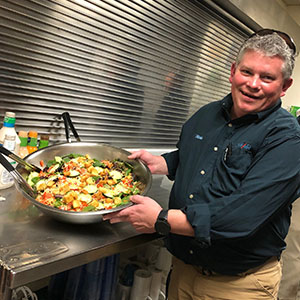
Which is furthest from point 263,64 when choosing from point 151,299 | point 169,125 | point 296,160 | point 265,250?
point 151,299

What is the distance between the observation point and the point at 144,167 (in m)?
1.41

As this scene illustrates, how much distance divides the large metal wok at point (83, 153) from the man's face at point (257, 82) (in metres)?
0.52

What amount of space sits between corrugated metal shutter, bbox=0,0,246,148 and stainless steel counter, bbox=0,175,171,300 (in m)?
0.57

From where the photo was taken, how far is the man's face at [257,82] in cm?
117

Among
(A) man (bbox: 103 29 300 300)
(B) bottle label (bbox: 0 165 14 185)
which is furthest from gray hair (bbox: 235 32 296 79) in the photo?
(B) bottle label (bbox: 0 165 14 185)

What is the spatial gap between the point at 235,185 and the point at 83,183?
2.03 ft

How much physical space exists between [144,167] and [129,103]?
80cm

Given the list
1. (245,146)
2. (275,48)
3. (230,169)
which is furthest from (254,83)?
(230,169)

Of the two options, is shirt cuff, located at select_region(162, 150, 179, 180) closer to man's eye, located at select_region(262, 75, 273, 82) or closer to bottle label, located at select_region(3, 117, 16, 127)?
man's eye, located at select_region(262, 75, 273, 82)

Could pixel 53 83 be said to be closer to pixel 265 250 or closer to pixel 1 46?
pixel 1 46

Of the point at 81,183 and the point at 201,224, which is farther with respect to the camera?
the point at 81,183

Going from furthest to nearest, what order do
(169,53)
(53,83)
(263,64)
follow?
1. (169,53)
2. (53,83)
3. (263,64)

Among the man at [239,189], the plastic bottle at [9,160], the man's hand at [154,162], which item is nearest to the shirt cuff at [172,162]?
the man's hand at [154,162]

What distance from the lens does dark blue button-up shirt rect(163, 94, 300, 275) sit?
1077 millimetres
